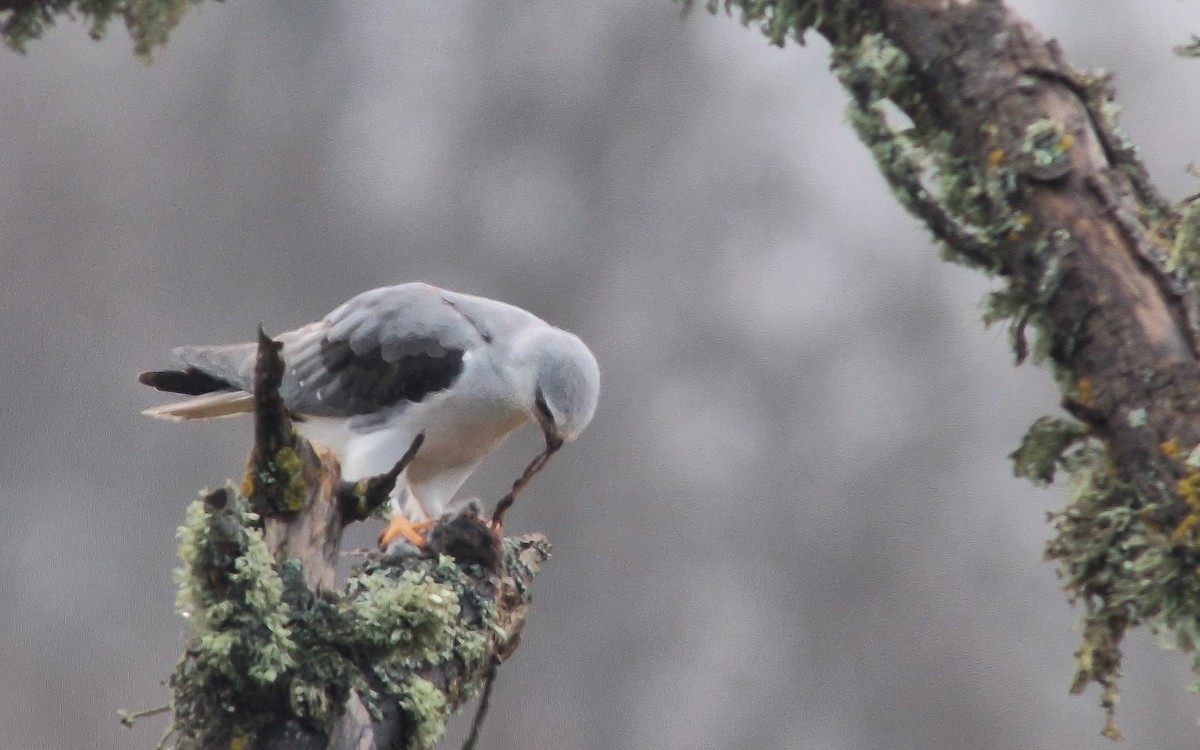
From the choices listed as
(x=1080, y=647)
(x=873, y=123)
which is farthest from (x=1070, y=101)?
(x=1080, y=647)

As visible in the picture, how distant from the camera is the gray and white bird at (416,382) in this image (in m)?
2.80

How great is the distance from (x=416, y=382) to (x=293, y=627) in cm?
132

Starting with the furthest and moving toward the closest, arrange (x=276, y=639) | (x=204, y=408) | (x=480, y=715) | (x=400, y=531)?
(x=204, y=408)
(x=400, y=531)
(x=480, y=715)
(x=276, y=639)

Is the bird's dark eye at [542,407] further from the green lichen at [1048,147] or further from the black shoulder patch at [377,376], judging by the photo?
the green lichen at [1048,147]

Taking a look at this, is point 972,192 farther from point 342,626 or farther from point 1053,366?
point 342,626

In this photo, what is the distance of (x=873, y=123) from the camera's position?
2.27 m

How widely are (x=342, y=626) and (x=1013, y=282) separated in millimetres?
1275

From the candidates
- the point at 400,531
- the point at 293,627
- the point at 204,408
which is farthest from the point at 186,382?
the point at 293,627

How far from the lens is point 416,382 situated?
2904 mm

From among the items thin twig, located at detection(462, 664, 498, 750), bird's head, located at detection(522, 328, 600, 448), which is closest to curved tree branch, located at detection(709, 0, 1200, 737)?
bird's head, located at detection(522, 328, 600, 448)

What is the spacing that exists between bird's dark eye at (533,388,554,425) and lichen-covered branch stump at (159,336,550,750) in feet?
2.76

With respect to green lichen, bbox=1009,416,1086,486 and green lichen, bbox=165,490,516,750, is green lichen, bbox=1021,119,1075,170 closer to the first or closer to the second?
green lichen, bbox=1009,416,1086,486

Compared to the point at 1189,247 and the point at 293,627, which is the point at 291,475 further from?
the point at 1189,247

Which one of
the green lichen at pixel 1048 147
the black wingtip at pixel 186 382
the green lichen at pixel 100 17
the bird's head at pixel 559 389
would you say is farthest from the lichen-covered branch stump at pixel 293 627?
the black wingtip at pixel 186 382
